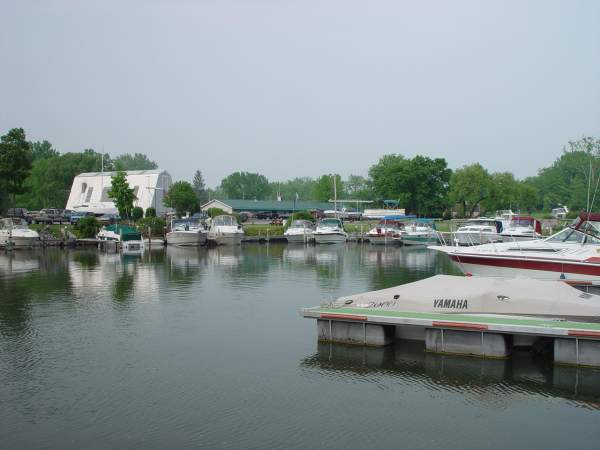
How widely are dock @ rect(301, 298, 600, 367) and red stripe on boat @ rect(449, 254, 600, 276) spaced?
9510mm

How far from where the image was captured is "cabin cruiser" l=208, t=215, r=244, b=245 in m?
62.4

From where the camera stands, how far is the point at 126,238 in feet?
180

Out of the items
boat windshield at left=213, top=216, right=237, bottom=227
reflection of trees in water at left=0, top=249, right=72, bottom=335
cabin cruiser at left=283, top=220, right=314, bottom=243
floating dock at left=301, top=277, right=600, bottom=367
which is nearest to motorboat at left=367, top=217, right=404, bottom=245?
cabin cruiser at left=283, top=220, right=314, bottom=243

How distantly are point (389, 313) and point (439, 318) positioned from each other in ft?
4.33

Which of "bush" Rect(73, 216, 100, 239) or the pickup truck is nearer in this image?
"bush" Rect(73, 216, 100, 239)

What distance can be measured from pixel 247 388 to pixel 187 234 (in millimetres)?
47172

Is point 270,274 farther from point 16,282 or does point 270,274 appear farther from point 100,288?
point 16,282

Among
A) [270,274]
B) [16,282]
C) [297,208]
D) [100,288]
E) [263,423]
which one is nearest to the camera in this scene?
[263,423]

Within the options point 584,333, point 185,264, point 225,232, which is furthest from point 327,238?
point 584,333

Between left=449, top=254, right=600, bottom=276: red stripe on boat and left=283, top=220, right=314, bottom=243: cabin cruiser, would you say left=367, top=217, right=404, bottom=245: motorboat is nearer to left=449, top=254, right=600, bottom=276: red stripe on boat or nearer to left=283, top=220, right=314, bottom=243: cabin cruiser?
left=283, top=220, right=314, bottom=243: cabin cruiser

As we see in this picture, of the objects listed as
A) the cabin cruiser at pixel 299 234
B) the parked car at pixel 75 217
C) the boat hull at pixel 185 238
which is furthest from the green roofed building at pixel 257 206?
the boat hull at pixel 185 238

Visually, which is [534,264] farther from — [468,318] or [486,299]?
[468,318]

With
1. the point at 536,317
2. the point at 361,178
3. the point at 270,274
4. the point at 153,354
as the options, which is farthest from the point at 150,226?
the point at 361,178

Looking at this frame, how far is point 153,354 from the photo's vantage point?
663 inches
